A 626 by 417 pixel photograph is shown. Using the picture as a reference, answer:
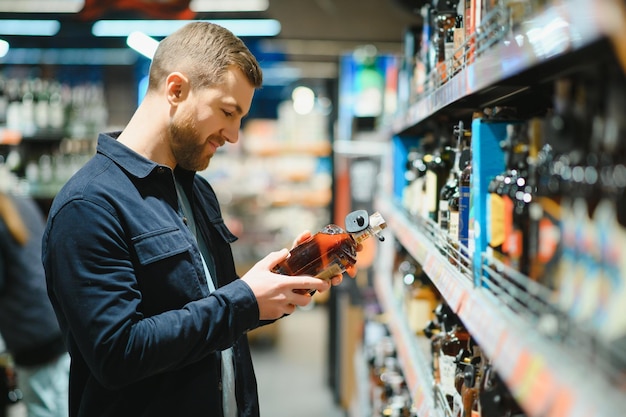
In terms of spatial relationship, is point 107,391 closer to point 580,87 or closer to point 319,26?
point 580,87

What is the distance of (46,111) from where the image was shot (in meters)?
4.69

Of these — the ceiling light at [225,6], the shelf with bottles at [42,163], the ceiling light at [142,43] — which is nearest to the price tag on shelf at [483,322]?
the ceiling light at [142,43]

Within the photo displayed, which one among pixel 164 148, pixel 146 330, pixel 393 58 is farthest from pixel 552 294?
pixel 393 58

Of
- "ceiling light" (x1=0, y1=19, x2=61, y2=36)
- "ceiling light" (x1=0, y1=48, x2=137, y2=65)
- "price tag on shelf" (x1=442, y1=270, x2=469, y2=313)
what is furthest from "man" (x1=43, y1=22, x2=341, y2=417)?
"ceiling light" (x1=0, y1=48, x2=137, y2=65)

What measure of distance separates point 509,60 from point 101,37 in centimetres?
463

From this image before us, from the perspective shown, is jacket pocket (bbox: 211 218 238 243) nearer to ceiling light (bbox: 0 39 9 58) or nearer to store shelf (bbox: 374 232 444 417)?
store shelf (bbox: 374 232 444 417)

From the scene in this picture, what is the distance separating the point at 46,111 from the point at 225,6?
154 centimetres

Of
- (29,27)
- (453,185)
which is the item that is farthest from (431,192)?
(29,27)

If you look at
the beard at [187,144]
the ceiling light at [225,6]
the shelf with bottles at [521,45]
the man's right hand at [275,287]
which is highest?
the ceiling light at [225,6]

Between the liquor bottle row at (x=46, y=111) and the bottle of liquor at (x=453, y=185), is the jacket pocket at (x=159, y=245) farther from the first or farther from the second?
the liquor bottle row at (x=46, y=111)

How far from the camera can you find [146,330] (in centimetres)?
138

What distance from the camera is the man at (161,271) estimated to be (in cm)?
138

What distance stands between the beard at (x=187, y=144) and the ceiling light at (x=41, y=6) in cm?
345

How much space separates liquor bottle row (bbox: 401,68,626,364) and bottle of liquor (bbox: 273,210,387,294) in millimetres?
391
